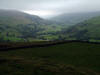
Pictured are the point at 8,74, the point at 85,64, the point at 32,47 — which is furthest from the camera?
the point at 32,47

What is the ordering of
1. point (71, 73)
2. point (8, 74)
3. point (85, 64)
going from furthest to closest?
point (85, 64) < point (71, 73) < point (8, 74)

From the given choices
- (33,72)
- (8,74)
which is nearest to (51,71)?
(33,72)

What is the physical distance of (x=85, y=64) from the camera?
3422 centimetres

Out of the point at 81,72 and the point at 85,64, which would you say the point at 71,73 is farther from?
the point at 85,64

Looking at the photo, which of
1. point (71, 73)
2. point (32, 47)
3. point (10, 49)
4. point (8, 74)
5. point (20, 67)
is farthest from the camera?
point (32, 47)

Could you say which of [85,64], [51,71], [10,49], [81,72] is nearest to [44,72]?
[51,71]

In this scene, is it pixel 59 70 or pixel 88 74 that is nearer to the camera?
pixel 88 74

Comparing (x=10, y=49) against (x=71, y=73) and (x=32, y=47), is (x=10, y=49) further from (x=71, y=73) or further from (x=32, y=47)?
(x=71, y=73)

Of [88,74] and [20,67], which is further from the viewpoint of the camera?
[20,67]

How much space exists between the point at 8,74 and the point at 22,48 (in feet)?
104

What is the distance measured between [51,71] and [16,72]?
7.78 m

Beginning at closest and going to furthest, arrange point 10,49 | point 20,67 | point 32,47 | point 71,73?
point 71,73 < point 20,67 < point 10,49 < point 32,47

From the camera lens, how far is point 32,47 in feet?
193

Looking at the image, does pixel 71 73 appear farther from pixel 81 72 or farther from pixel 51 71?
pixel 51 71
